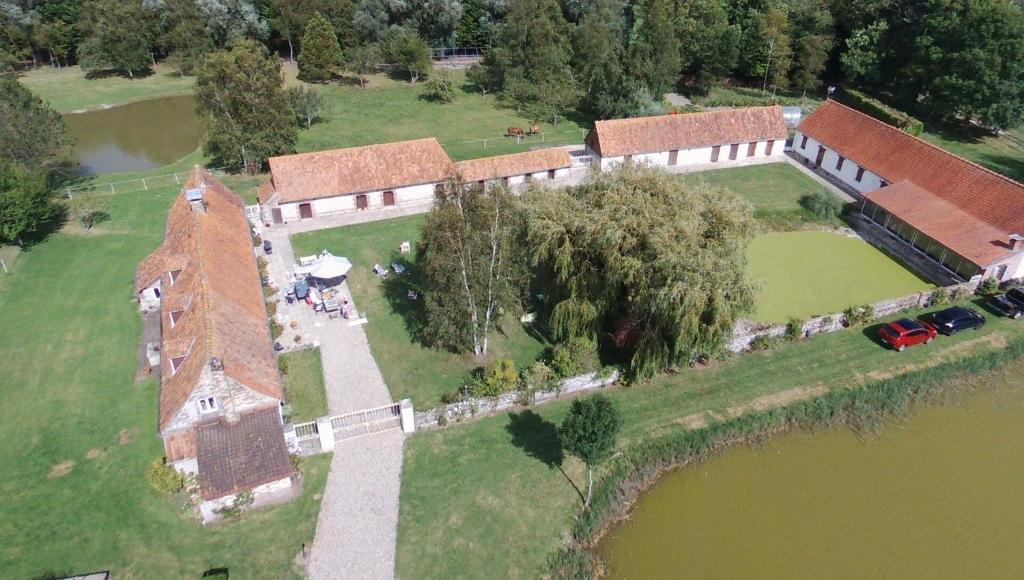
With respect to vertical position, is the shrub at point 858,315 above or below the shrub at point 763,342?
above

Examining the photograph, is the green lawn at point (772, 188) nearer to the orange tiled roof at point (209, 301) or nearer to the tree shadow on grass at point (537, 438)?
the tree shadow on grass at point (537, 438)

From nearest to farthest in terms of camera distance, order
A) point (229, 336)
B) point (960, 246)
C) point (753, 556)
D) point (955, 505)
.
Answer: point (753, 556) < point (955, 505) < point (229, 336) < point (960, 246)

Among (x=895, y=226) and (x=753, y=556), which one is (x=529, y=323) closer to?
(x=753, y=556)

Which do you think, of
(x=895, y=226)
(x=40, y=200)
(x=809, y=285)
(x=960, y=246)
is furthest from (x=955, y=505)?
(x=40, y=200)

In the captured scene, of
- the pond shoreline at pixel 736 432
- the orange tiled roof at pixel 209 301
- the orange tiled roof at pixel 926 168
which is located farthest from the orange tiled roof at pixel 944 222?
the orange tiled roof at pixel 209 301

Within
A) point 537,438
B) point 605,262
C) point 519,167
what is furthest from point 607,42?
point 537,438

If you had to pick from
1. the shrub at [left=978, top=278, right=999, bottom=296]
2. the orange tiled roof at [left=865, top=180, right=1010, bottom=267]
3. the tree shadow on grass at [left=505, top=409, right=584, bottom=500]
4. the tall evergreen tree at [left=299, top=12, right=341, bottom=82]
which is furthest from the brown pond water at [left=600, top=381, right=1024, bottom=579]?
the tall evergreen tree at [left=299, top=12, right=341, bottom=82]

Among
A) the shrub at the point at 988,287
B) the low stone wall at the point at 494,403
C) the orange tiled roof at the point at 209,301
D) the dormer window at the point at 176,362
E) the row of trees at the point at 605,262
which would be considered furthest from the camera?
the shrub at the point at 988,287
